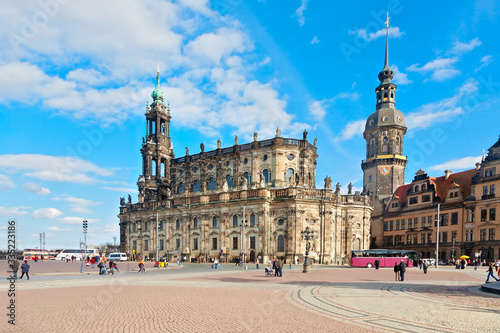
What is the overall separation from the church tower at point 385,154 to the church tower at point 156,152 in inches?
1817

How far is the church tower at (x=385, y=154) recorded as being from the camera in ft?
276

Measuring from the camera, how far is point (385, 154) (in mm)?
84875

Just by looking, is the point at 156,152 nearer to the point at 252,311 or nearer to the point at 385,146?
the point at 385,146

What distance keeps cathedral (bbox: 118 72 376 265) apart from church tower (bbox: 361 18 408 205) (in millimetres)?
22825

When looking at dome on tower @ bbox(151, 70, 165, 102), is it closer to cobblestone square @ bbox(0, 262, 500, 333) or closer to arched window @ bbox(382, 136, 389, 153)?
arched window @ bbox(382, 136, 389, 153)

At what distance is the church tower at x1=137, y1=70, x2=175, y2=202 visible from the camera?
8112cm

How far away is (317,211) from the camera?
56969 millimetres

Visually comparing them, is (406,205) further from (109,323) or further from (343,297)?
(109,323)

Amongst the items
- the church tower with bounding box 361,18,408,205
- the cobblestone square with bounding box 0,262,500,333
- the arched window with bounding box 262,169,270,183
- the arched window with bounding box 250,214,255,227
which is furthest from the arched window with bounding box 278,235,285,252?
the cobblestone square with bounding box 0,262,500,333

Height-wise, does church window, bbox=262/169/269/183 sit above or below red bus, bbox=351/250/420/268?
above

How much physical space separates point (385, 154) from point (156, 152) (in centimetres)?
5134

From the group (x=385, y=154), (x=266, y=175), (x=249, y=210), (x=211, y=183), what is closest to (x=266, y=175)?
(x=266, y=175)

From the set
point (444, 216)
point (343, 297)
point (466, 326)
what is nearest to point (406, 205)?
point (444, 216)

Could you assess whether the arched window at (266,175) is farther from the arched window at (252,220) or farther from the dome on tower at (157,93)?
the dome on tower at (157,93)
